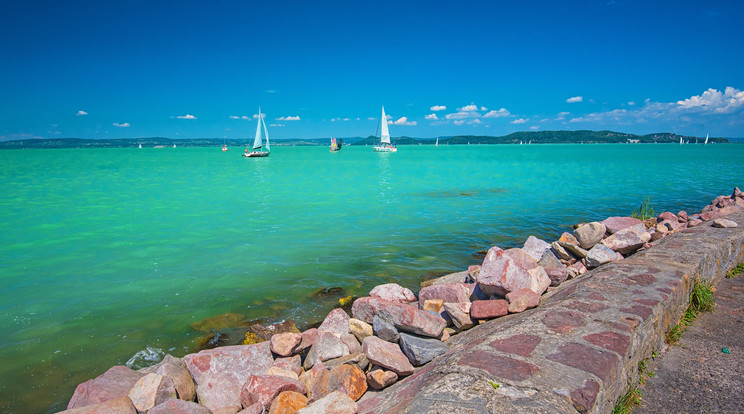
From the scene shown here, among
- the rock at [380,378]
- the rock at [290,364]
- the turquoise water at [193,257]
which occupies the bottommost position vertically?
Answer: the turquoise water at [193,257]

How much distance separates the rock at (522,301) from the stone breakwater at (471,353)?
0.02m

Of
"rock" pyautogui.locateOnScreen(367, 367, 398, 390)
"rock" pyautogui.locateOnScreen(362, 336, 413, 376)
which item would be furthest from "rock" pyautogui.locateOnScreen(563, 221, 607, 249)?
"rock" pyautogui.locateOnScreen(367, 367, 398, 390)

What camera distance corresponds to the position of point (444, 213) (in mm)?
16453

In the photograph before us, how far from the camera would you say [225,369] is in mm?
4633

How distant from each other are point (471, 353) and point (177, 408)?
2.78 meters

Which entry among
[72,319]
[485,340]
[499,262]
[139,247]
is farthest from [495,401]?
[139,247]

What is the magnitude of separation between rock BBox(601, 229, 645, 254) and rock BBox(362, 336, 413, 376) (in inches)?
199

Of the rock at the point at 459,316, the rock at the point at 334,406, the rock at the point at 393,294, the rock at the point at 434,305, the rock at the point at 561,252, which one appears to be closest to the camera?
the rock at the point at 334,406

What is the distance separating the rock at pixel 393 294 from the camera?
691 centimetres

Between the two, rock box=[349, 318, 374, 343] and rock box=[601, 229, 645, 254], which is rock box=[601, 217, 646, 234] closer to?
rock box=[601, 229, 645, 254]

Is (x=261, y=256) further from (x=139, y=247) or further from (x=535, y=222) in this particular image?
(x=535, y=222)

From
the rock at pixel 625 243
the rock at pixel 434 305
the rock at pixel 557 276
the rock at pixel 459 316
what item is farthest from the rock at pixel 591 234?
the rock at pixel 459 316

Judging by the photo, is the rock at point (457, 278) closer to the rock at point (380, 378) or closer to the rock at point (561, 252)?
the rock at point (561, 252)

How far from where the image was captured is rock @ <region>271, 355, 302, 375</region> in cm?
469
